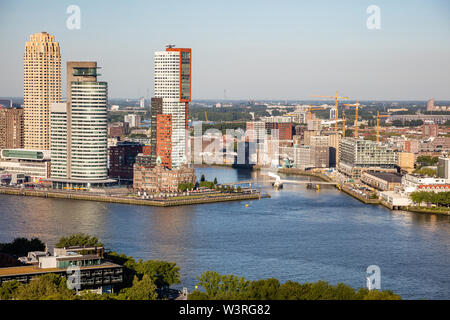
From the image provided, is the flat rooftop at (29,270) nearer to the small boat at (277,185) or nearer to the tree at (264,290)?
the tree at (264,290)

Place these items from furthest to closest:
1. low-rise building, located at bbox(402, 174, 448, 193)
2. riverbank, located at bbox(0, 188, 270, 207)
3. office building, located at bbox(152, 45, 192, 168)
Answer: office building, located at bbox(152, 45, 192, 168) → low-rise building, located at bbox(402, 174, 448, 193) → riverbank, located at bbox(0, 188, 270, 207)

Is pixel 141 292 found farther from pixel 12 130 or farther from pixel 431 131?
pixel 431 131

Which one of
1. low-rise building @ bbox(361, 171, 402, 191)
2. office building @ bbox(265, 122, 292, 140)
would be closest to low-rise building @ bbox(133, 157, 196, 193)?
low-rise building @ bbox(361, 171, 402, 191)

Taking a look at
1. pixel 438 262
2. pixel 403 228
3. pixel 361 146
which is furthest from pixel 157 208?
pixel 361 146

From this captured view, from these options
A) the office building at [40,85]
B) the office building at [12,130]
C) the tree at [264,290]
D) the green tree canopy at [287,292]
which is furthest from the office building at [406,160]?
the tree at [264,290]

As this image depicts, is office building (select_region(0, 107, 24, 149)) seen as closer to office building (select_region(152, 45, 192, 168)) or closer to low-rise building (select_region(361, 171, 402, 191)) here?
office building (select_region(152, 45, 192, 168))

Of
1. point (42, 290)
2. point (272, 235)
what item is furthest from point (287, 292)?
point (272, 235)
